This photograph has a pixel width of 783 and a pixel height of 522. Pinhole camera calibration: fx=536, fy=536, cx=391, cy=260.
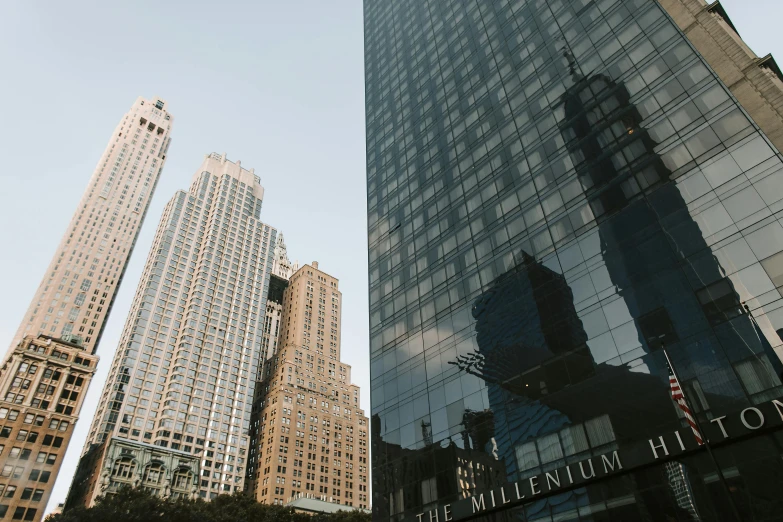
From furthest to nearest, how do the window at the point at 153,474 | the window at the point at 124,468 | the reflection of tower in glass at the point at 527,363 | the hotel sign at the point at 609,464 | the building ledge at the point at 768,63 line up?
the window at the point at 153,474
the window at the point at 124,468
the building ledge at the point at 768,63
the reflection of tower in glass at the point at 527,363
the hotel sign at the point at 609,464

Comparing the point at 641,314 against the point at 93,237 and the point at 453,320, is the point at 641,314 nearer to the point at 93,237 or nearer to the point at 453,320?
the point at 453,320

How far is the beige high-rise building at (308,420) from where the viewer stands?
456ft

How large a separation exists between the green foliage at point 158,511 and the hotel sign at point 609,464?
1481 inches

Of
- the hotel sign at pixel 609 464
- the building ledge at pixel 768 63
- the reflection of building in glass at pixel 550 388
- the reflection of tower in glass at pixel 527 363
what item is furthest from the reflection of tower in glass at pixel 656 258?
the building ledge at pixel 768 63

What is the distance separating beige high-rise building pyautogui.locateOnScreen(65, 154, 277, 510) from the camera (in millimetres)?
120812

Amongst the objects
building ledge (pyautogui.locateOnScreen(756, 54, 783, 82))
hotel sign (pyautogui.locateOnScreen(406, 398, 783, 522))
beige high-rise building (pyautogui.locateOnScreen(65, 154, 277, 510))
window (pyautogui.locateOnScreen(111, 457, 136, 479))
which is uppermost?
beige high-rise building (pyautogui.locateOnScreen(65, 154, 277, 510))

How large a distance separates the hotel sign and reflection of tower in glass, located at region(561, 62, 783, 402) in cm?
121

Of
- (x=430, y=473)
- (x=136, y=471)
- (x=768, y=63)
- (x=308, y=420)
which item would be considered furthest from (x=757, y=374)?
(x=308, y=420)

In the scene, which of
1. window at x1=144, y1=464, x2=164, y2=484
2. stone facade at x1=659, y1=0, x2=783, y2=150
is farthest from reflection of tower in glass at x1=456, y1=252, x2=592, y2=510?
window at x1=144, y1=464, x2=164, y2=484

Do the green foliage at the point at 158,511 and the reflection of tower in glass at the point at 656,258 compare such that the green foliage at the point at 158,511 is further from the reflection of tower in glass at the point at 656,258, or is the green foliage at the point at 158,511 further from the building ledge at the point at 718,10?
the building ledge at the point at 718,10

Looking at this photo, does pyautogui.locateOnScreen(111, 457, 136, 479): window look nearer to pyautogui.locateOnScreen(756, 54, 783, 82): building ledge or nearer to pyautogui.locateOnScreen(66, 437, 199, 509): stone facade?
pyautogui.locateOnScreen(66, 437, 199, 509): stone facade

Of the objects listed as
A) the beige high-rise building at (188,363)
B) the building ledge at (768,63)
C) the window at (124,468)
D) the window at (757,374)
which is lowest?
the window at (757,374)

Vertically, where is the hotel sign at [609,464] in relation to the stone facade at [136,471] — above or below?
below

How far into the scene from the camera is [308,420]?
152 metres
